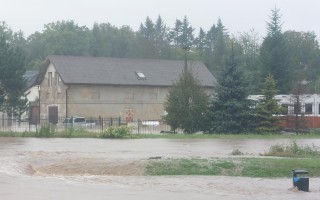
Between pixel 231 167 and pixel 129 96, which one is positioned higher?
pixel 129 96

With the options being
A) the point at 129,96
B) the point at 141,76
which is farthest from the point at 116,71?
the point at 129,96

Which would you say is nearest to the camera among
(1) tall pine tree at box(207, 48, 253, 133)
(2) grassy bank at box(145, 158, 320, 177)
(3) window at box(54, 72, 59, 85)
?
(2) grassy bank at box(145, 158, 320, 177)

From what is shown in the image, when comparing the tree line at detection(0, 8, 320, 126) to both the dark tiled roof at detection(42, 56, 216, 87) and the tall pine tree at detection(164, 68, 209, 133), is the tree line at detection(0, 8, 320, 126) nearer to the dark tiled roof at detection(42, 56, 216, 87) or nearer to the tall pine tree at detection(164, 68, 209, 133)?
the dark tiled roof at detection(42, 56, 216, 87)

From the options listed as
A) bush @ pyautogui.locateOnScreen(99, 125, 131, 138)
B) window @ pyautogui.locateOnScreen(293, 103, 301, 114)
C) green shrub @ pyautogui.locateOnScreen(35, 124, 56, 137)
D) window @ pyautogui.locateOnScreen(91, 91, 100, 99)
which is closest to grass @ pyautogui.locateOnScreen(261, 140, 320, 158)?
bush @ pyautogui.locateOnScreen(99, 125, 131, 138)

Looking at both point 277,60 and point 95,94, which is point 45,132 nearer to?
point 95,94

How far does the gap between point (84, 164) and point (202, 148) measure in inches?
401

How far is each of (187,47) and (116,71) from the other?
114 ft

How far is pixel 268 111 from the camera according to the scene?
49.0 meters

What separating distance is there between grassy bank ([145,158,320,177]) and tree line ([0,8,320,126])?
142ft

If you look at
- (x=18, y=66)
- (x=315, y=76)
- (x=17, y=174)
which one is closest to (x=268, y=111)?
(x=18, y=66)

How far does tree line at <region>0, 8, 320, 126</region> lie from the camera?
8212cm

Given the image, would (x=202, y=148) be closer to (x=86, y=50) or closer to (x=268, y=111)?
(x=268, y=111)

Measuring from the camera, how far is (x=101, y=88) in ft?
245

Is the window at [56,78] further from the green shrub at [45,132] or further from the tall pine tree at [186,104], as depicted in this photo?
the green shrub at [45,132]
